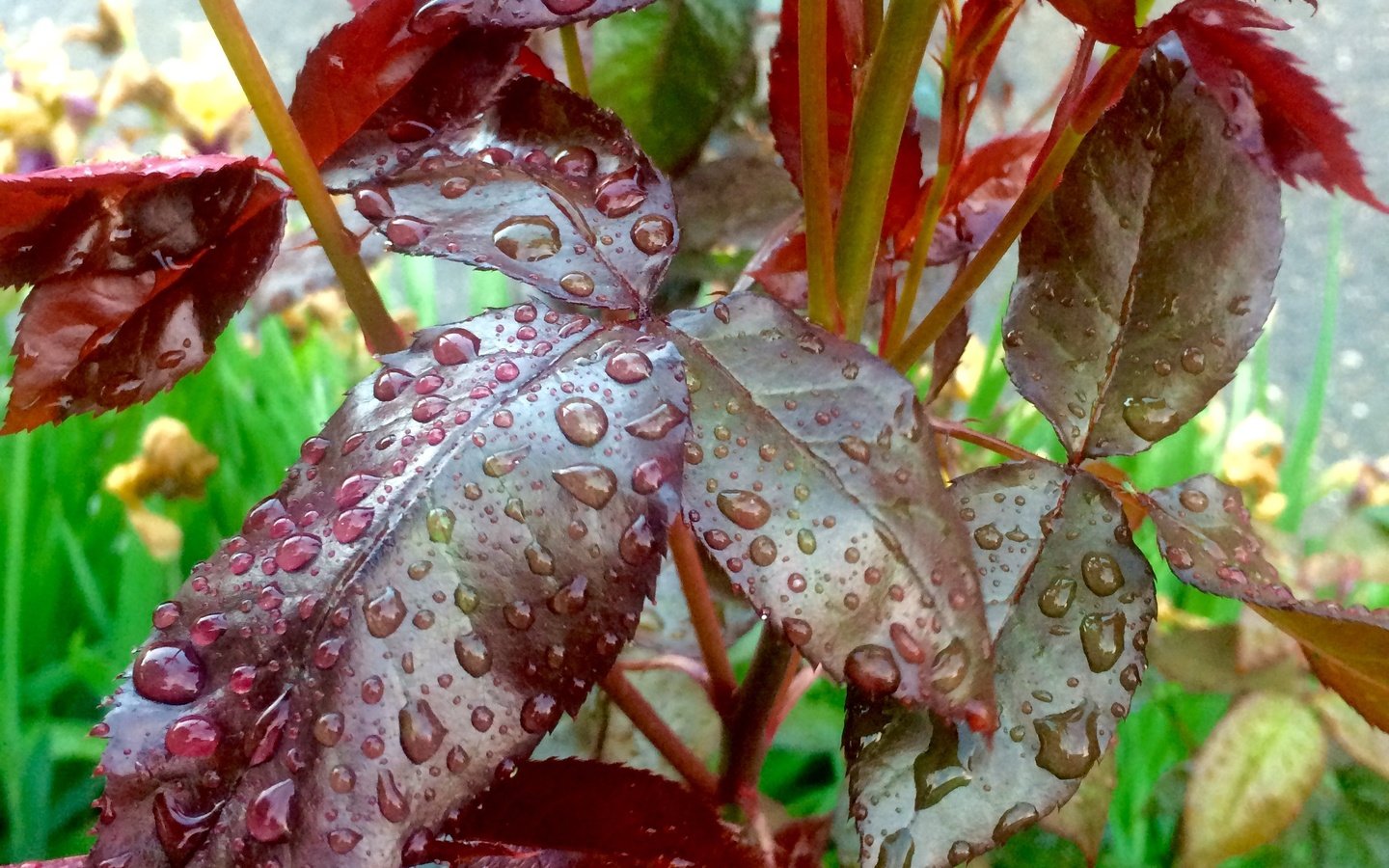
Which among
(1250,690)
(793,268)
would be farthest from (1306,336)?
(793,268)

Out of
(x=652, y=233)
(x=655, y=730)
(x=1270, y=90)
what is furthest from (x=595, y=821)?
(x=1270, y=90)

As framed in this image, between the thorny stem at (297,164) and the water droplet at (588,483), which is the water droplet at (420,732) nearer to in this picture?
the water droplet at (588,483)

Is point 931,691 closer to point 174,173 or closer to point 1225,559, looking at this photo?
point 1225,559

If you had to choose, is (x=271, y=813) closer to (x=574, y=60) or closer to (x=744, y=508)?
(x=744, y=508)

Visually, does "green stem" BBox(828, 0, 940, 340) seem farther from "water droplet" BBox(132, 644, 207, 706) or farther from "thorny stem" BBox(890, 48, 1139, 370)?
"water droplet" BBox(132, 644, 207, 706)

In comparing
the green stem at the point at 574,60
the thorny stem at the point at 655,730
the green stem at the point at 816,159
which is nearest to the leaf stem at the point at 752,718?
the thorny stem at the point at 655,730
